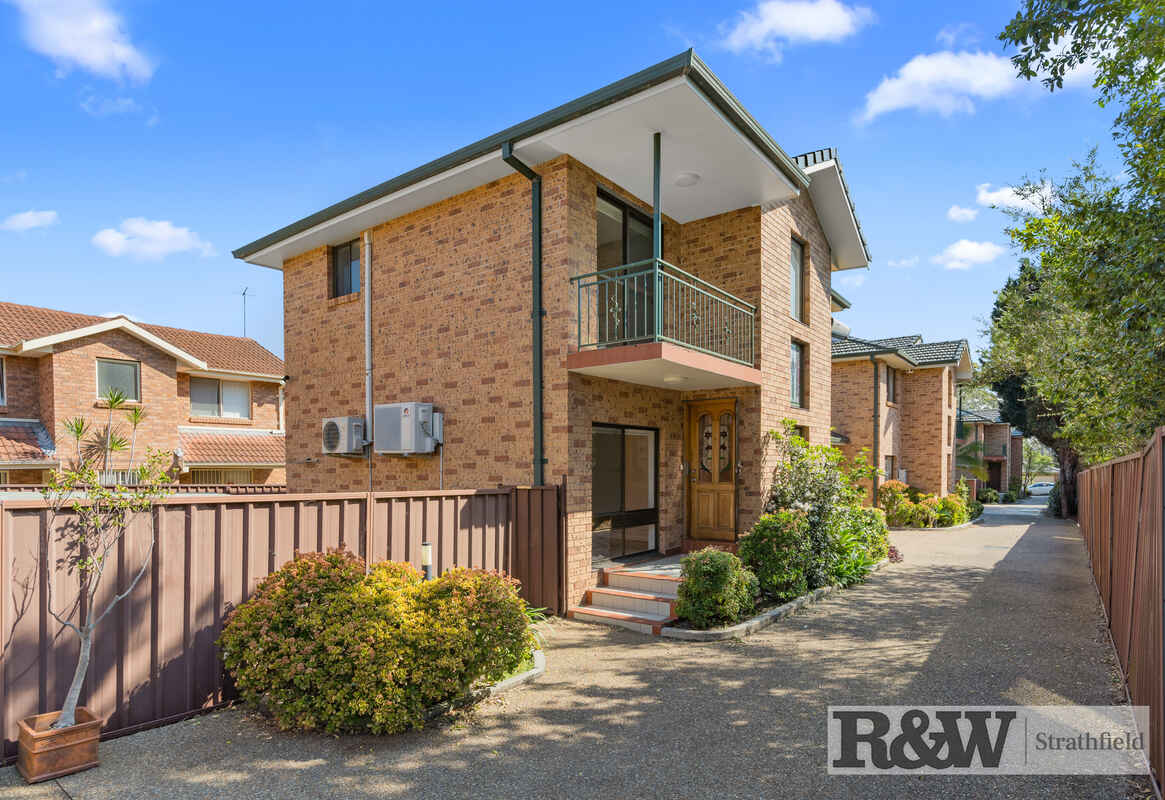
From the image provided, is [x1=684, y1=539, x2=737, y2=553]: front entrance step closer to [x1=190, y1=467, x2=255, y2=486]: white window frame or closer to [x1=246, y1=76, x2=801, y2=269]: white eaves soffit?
[x1=246, y1=76, x2=801, y2=269]: white eaves soffit

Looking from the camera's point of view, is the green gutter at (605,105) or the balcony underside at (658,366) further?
the balcony underside at (658,366)

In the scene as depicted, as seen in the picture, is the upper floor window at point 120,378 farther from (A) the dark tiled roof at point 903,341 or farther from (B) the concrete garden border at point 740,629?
(A) the dark tiled roof at point 903,341

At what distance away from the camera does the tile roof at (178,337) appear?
18.0 meters

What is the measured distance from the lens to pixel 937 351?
74.2 feet

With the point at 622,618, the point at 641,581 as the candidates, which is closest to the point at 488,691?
the point at 622,618

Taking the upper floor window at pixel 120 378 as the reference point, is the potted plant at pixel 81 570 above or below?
below

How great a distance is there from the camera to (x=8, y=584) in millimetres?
3873

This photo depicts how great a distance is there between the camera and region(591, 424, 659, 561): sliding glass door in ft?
30.1

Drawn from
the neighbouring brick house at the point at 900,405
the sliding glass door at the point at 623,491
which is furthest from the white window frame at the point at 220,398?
the neighbouring brick house at the point at 900,405

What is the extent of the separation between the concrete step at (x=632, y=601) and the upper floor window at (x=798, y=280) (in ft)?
21.8

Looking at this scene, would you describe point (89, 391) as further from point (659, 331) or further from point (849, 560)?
point (849, 560)

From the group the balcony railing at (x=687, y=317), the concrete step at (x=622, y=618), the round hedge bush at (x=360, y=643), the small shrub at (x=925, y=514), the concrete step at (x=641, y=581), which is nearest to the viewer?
the round hedge bush at (x=360, y=643)

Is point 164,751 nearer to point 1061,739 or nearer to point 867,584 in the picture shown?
point 1061,739

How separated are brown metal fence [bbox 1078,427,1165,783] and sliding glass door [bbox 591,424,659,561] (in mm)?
5812
